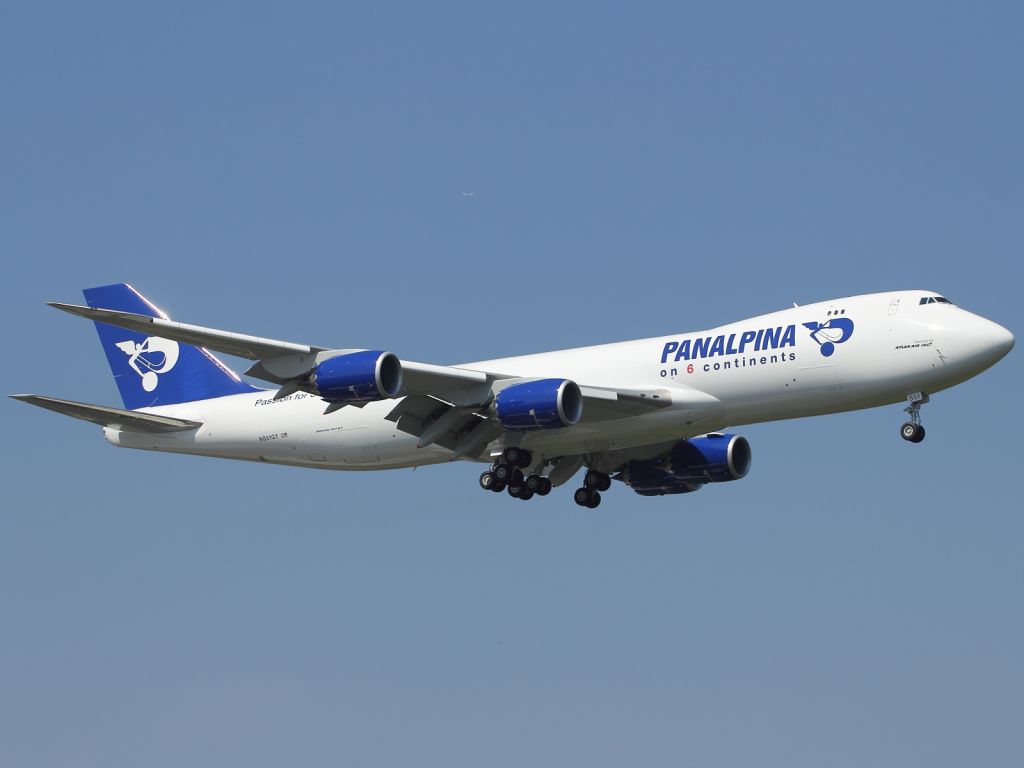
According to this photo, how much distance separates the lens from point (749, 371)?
136 feet

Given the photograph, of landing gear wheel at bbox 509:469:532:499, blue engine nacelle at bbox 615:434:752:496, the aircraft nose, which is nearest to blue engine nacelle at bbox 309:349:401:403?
landing gear wheel at bbox 509:469:532:499

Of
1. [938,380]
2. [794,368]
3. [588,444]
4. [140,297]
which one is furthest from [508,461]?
[140,297]

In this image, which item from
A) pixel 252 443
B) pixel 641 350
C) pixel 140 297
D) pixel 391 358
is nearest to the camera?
pixel 391 358

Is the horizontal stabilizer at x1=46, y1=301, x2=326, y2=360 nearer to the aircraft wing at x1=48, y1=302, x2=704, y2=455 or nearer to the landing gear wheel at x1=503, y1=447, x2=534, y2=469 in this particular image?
the aircraft wing at x1=48, y1=302, x2=704, y2=455

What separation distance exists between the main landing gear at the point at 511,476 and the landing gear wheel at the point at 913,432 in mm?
10252

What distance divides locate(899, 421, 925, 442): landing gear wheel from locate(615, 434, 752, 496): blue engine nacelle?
24.6 ft

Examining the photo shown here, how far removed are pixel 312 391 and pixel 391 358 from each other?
2.28 meters

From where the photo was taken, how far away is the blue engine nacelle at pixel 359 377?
39500 millimetres

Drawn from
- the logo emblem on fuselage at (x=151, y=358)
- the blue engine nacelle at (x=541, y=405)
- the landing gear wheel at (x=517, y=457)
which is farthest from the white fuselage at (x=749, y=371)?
the logo emblem on fuselage at (x=151, y=358)

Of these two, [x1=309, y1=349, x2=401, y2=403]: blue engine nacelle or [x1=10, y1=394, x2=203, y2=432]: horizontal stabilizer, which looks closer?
[x1=309, y1=349, x2=401, y2=403]: blue engine nacelle

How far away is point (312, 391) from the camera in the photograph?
40.7m

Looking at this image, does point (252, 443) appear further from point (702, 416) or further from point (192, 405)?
point (702, 416)

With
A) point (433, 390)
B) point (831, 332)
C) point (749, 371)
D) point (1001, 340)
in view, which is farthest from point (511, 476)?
point (1001, 340)

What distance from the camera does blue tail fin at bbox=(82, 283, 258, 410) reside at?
50281 millimetres
